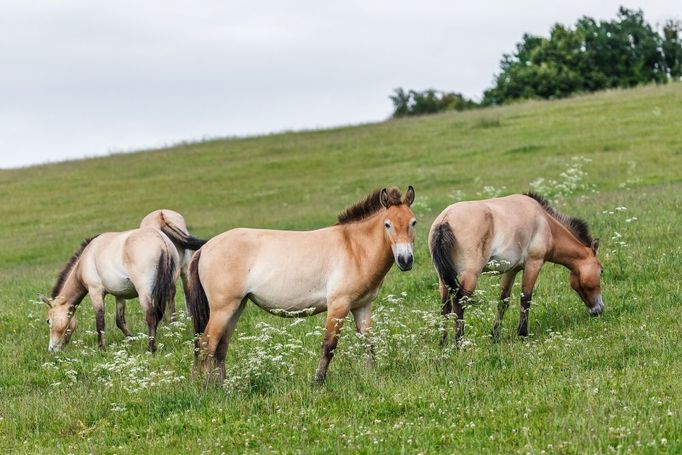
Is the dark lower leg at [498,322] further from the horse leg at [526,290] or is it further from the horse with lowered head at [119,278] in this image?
the horse with lowered head at [119,278]

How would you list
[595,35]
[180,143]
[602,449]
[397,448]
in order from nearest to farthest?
[602,449]
[397,448]
[180,143]
[595,35]

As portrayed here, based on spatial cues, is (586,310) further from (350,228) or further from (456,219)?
(350,228)

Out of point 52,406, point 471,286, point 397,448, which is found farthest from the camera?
point 471,286

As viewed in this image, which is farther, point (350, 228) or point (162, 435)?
point (350, 228)

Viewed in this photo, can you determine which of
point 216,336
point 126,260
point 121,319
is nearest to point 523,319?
point 216,336

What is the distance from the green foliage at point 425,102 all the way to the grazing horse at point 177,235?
64.0m

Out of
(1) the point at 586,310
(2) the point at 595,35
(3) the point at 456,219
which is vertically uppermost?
(2) the point at 595,35

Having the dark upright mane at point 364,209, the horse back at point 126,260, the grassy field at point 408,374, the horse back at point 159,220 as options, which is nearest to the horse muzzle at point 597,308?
the grassy field at point 408,374

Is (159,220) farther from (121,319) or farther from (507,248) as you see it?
(507,248)

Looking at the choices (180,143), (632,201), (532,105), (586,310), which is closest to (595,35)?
(532,105)

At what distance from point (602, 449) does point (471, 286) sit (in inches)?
187

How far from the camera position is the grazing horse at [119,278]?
13891 mm

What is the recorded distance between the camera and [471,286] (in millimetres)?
11484

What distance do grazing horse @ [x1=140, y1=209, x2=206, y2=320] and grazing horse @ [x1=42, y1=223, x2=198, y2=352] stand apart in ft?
0.82
